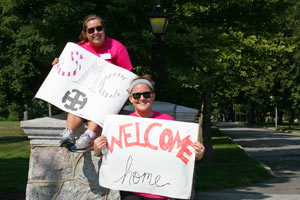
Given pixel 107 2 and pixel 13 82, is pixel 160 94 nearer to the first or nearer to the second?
pixel 107 2

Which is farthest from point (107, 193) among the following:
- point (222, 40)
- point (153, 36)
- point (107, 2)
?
point (222, 40)

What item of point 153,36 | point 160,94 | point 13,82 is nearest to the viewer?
point 160,94

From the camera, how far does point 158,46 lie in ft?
30.1

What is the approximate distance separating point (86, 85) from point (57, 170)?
1073mm

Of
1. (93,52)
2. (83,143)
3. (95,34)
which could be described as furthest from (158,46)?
(83,143)

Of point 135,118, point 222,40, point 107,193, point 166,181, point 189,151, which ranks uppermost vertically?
point 222,40

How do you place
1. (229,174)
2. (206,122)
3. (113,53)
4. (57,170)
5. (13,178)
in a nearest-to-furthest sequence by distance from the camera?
(113,53) < (57,170) < (13,178) < (229,174) < (206,122)

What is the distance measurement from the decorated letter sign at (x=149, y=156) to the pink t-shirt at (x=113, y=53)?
0.98 meters

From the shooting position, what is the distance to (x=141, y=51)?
32.9 feet

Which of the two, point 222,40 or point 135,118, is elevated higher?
point 222,40

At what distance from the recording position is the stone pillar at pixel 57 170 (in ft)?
15.8

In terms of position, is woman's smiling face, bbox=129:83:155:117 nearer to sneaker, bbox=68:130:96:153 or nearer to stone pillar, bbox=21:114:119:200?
sneaker, bbox=68:130:96:153

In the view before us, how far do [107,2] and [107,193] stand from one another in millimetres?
6236

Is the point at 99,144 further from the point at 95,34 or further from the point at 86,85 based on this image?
the point at 95,34
